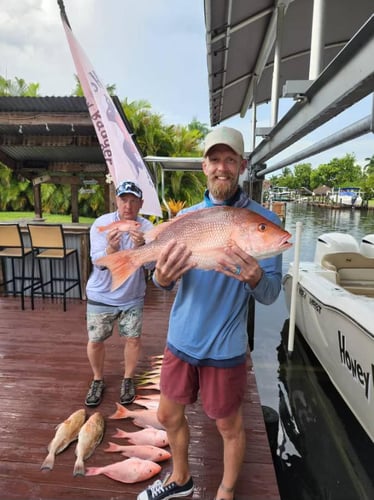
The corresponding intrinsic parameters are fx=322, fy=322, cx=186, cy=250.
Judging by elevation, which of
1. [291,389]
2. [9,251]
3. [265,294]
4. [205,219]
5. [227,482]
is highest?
[205,219]

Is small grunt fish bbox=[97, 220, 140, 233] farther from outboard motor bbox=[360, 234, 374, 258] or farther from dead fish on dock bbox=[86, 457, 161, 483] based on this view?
outboard motor bbox=[360, 234, 374, 258]

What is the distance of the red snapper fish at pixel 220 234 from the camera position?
4.65ft

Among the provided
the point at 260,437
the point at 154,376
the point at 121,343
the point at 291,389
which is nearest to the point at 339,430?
the point at 291,389

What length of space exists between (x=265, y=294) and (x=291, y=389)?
434 cm

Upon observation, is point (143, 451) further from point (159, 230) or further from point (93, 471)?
point (159, 230)

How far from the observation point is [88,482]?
2.03 meters

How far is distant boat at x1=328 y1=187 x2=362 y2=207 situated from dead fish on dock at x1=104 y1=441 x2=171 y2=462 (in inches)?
2362

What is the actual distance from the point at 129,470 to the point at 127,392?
0.79 metres

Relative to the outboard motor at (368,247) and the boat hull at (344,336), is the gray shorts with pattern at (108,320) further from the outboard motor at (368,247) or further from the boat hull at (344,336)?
the outboard motor at (368,247)

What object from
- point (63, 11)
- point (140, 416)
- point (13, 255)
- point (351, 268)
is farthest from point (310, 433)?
point (63, 11)

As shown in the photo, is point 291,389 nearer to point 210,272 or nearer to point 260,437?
point 260,437

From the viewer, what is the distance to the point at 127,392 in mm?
2848

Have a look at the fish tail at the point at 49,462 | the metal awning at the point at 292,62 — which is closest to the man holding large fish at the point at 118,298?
the fish tail at the point at 49,462

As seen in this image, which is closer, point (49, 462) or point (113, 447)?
point (49, 462)
